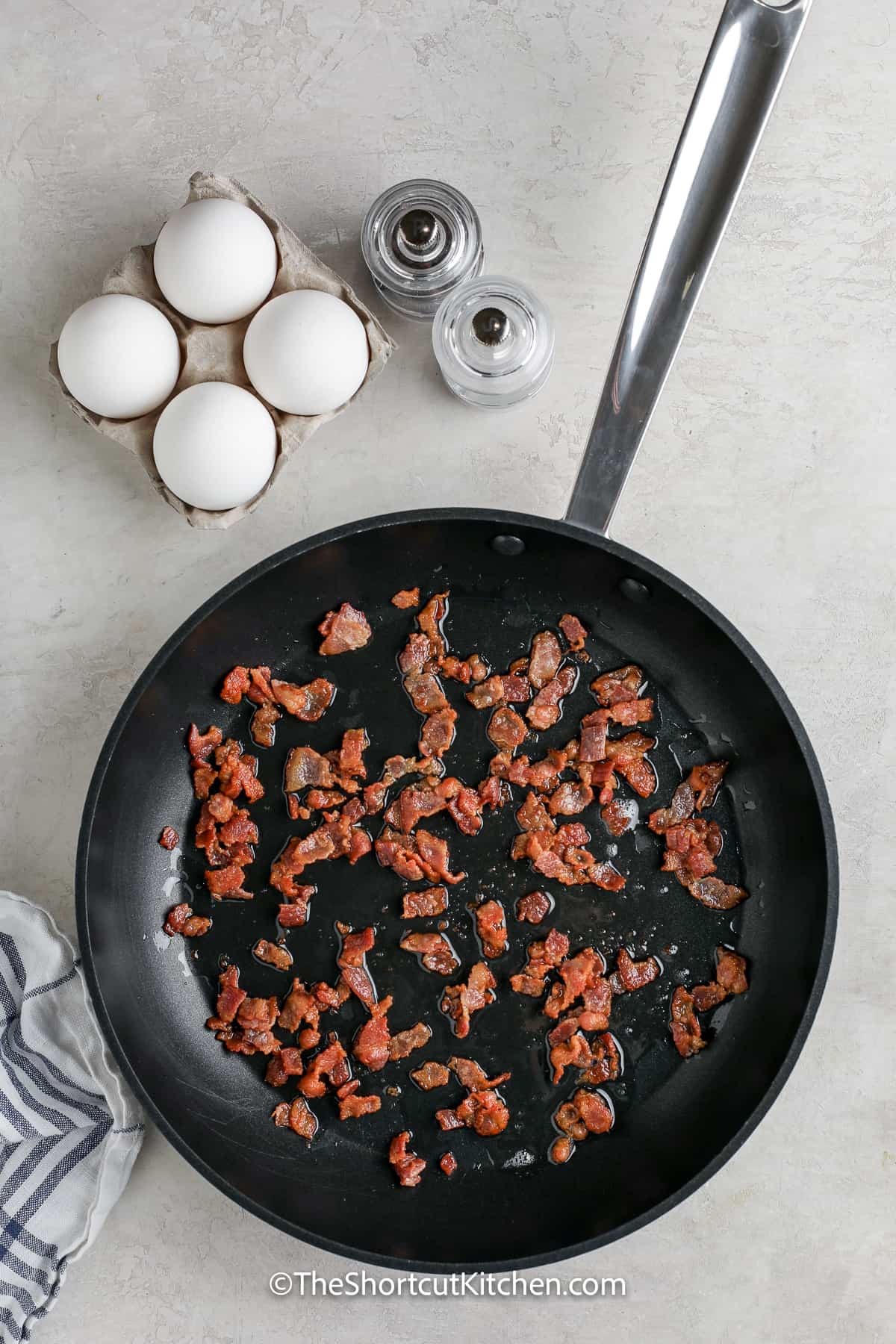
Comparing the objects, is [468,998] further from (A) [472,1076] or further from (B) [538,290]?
(B) [538,290]

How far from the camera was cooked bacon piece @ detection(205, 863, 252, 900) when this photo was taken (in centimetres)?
105

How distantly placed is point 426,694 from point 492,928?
0.25m

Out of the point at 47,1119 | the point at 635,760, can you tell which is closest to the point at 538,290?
the point at 635,760

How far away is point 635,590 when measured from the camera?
41.7 inches

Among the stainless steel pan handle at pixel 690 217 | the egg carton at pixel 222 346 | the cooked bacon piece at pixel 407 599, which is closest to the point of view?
the stainless steel pan handle at pixel 690 217

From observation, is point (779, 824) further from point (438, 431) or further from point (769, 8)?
point (769, 8)

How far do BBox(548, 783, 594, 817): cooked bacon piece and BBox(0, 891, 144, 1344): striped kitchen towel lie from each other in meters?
0.51

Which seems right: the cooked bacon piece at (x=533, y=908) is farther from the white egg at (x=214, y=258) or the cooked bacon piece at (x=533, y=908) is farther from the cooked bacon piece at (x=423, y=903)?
the white egg at (x=214, y=258)

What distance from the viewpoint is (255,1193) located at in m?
1.02

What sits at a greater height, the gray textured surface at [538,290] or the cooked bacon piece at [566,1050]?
the gray textured surface at [538,290]

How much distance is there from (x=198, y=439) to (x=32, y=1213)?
79 cm

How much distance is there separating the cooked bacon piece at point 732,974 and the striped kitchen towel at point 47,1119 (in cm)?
61

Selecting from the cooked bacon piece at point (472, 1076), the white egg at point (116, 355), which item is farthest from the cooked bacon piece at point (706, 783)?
the white egg at point (116, 355)

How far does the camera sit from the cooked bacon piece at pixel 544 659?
1073 mm
